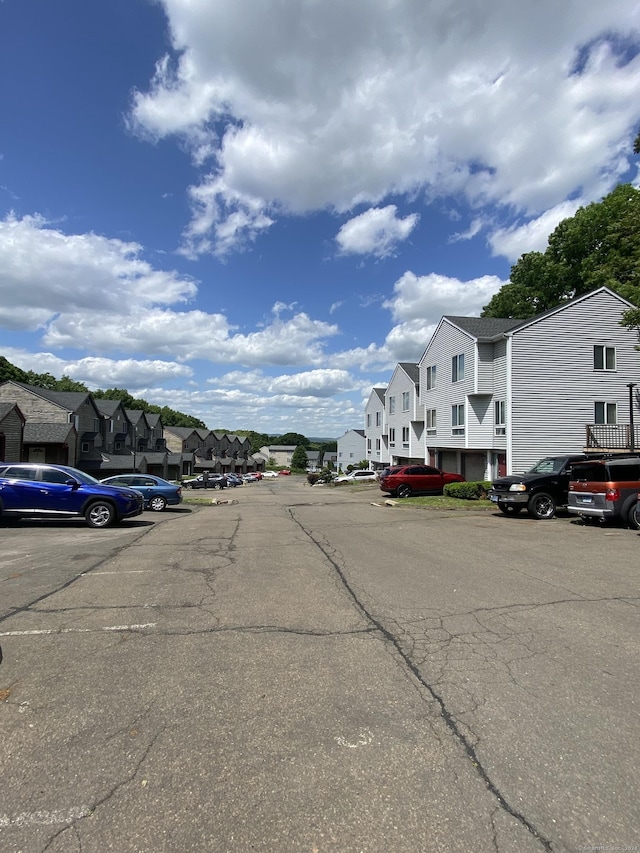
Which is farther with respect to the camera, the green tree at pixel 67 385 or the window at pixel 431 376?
Result: the green tree at pixel 67 385

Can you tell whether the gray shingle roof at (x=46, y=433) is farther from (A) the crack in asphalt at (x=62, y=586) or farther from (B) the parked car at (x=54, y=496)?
(A) the crack in asphalt at (x=62, y=586)

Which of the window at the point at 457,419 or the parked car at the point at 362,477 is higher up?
the window at the point at 457,419

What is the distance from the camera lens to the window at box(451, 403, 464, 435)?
2979 cm

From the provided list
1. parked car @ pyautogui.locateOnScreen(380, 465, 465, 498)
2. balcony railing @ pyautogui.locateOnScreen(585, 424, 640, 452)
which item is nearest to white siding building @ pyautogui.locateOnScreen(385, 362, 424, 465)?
parked car @ pyautogui.locateOnScreen(380, 465, 465, 498)

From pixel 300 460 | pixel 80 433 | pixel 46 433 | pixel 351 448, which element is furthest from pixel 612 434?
pixel 300 460

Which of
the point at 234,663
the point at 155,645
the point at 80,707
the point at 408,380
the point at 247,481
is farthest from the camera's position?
the point at 247,481

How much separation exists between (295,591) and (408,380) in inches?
1551

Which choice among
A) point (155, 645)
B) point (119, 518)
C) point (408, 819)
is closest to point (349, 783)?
point (408, 819)

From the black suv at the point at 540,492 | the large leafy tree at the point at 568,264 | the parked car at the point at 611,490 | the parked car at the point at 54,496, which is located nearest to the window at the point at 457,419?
the large leafy tree at the point at 568,264

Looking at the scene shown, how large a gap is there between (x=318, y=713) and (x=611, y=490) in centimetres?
1249

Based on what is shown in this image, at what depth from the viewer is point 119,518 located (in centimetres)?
1380

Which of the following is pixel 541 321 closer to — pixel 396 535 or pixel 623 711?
pixel 396 535

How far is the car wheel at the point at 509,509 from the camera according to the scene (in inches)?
648

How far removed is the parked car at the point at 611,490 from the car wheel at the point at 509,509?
8.63 ft
